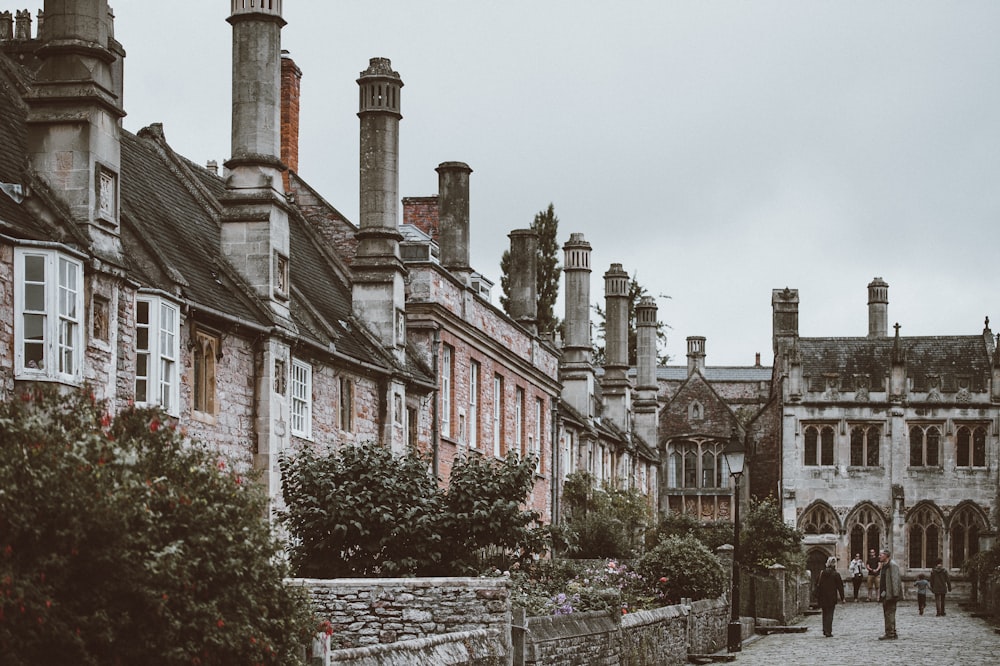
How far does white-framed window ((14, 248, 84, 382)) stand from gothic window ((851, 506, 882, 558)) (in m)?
56.9

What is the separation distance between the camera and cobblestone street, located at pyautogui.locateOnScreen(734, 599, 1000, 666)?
25484 mm

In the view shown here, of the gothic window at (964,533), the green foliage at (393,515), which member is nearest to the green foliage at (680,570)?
the green foliage at (393,515)

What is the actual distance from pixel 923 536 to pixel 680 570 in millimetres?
43803

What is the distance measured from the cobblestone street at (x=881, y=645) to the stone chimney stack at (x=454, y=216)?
1142 cm

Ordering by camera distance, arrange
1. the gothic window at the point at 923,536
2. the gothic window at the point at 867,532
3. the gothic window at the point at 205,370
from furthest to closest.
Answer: the gothic window at the point at 867,532, the gothic window at the point at 923,536, the gothic window at the point at 205,370

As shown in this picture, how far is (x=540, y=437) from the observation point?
152 feet

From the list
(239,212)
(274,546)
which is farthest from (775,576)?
(274,546)

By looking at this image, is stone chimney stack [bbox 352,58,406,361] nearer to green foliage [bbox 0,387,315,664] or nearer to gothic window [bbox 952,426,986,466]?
green foliage [bbox 0,387,315,664]

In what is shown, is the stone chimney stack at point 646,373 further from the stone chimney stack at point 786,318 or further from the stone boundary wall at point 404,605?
the stone boundary wall at point 404,605

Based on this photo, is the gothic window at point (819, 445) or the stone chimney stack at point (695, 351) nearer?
the gothic window at point (819, 445)

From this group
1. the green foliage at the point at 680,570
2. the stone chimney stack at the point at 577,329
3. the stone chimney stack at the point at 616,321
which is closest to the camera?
the green foliage at the point at 680,570

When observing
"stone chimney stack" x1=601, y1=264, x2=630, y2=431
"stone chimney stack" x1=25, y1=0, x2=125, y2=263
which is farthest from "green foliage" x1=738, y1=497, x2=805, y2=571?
"stone chimney stack" x1=25, y1=0, x2=125, y2=263

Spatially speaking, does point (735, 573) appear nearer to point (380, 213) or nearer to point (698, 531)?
point (380, 213)

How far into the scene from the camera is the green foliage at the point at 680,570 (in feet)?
98.1
